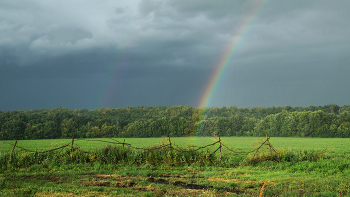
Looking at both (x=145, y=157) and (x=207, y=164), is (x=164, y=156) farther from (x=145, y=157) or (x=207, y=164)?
(x=207, y=164)

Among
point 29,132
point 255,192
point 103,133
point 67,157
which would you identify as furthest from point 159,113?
point 255,192

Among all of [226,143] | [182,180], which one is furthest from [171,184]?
[226,143]

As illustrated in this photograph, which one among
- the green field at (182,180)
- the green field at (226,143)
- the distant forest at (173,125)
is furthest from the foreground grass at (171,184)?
the distant forest at (173,125)

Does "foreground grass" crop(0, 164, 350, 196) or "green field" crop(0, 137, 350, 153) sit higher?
"foreground grass" crop(0, 164, 350, 196)

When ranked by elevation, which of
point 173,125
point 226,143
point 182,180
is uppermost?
point 173,125

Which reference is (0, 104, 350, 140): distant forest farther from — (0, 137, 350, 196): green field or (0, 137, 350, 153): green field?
(0, 137, 350, 196): green field

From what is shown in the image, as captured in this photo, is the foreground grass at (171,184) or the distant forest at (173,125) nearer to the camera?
the foreground grass at (171,184)

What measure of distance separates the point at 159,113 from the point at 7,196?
12537cm

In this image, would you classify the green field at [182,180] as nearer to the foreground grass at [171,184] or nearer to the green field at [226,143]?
the foreground grass at [171,184]

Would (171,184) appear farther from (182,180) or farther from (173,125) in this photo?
(173,125)

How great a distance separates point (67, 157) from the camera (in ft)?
61.9

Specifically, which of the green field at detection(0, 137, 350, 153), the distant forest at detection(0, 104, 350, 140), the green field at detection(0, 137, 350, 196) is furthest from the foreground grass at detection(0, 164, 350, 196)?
the distant forest at detection(0, 104, 350, 140)

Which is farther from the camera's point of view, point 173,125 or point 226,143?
point 173,125

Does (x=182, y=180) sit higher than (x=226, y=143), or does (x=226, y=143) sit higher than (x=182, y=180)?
(x=182, y=180)
